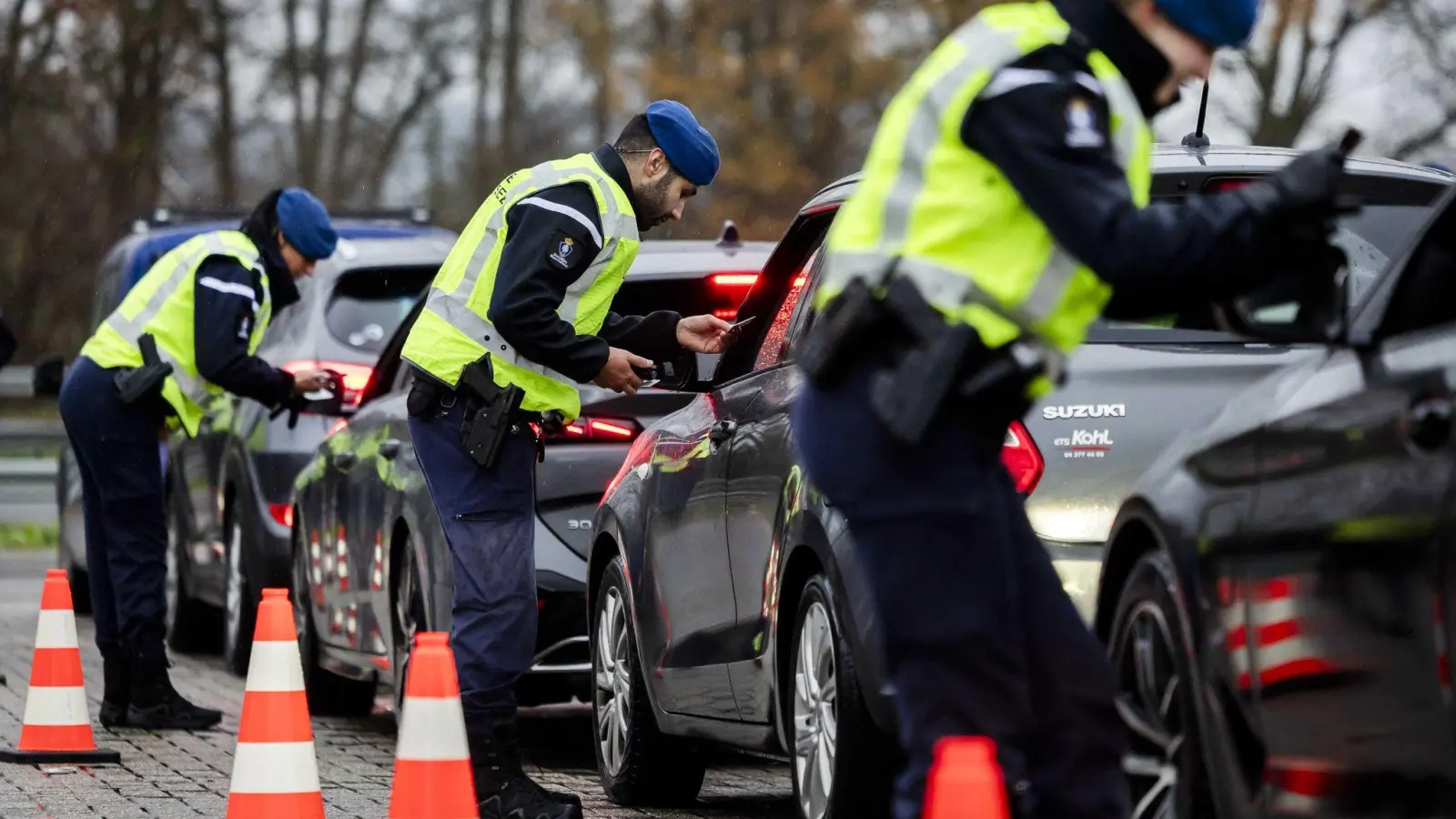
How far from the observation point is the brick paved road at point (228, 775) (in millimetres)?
7270

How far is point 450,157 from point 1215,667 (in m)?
39.2

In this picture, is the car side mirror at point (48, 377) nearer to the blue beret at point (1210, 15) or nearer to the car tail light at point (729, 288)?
the car tail light at point (729, 288)

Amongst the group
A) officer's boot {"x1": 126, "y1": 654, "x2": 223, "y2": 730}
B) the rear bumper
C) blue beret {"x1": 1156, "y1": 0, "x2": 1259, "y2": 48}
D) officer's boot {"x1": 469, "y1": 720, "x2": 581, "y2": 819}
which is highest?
blue beret {"x1": 1156, "y1": 0, "x2": 1259, "y2": 48}

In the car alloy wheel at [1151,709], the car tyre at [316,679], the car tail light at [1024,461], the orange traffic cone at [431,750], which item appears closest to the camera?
the car alloy wheel at [1151,709]

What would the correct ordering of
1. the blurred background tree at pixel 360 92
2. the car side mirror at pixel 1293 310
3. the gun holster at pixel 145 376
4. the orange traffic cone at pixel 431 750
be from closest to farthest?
the car side mirror at pixel 1293 310
the orange traffic cone at pixel 431 750
the gun holster at pixel 145 376
the blurred background tree at pixel 360 92

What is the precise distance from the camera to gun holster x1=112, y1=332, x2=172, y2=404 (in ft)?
30.3

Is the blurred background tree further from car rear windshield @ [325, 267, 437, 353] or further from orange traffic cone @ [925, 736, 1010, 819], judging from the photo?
orange traffic cone @ [925, 736, 1010, 819]

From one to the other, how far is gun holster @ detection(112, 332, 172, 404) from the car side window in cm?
317

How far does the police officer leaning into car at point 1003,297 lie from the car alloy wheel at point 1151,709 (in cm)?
64

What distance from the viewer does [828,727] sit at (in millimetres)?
5691

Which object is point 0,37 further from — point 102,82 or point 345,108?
point 345,108

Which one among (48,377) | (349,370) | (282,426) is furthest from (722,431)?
(48,377)

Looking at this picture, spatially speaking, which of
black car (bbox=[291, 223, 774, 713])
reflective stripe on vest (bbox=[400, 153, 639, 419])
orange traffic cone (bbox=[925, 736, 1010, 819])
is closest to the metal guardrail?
black car (bbox=[291, 223, 774, 713])

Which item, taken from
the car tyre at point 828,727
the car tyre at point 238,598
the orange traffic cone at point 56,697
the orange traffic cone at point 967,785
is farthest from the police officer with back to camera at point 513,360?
the car tyre at point 238,598
